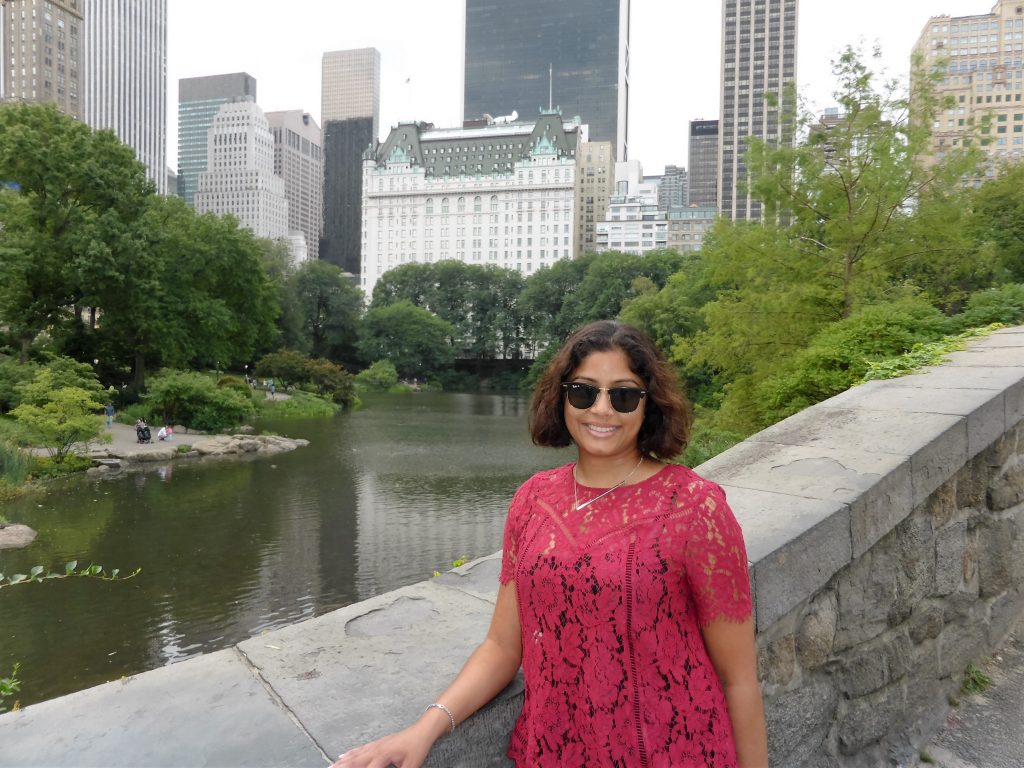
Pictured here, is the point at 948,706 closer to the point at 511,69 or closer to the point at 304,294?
the point at 304,294

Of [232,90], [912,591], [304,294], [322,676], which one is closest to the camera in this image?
[322,676]

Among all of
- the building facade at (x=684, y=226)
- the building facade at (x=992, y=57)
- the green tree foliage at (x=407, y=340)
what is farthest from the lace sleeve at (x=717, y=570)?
the building facade at (x=684, y=226)

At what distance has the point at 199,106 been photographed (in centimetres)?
16575

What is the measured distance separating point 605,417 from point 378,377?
47.3 meters

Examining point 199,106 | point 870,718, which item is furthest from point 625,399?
point 199,106

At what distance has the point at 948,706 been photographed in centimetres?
249

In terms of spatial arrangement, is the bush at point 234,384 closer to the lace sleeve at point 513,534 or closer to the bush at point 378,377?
the bush at point 378,377

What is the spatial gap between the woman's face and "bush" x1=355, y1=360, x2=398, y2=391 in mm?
46774

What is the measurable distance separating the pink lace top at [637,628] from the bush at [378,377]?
46.9 metres

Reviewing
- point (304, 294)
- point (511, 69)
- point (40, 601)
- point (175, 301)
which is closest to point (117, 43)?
point (511, 69)

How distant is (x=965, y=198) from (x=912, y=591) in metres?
7.33

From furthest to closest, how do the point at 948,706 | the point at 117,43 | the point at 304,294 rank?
the point at 117,43, the point at 304,294, the point at 948,706

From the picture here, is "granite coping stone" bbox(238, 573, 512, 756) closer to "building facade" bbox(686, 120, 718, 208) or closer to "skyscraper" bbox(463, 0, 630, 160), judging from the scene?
"skyscraper" bbox(463, 0, 630, 160)

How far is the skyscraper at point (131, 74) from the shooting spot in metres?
108
